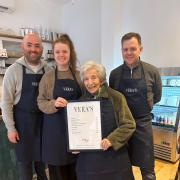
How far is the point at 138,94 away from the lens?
66.8 inches

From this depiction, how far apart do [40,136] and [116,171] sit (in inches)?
27.2

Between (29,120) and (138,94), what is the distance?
0.89m

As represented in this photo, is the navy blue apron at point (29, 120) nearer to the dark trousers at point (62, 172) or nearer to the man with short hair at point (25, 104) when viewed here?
the man with short hair at point (25, 104)

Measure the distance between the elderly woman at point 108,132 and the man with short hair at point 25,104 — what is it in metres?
0.52

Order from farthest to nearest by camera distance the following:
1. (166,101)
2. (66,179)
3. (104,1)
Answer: (104,1) < (166,101) < (66,179)

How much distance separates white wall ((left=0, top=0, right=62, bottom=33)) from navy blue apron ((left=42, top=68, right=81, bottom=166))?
2.60 metres

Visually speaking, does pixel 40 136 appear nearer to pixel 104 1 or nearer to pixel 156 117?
pixel 156 117

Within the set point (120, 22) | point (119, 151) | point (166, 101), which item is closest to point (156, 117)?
point (166, 101)

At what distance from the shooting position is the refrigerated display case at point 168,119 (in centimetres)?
287

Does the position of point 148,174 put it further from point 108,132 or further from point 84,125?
point 84,125

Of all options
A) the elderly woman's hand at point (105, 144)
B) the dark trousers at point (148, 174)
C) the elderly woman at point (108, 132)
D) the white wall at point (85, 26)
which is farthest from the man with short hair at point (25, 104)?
the white wall at point (85, 26)

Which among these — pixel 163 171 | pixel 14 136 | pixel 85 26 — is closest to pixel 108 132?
pixel 14 136

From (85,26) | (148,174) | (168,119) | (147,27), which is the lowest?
(148,174)

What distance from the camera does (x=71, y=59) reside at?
5.42 ft
